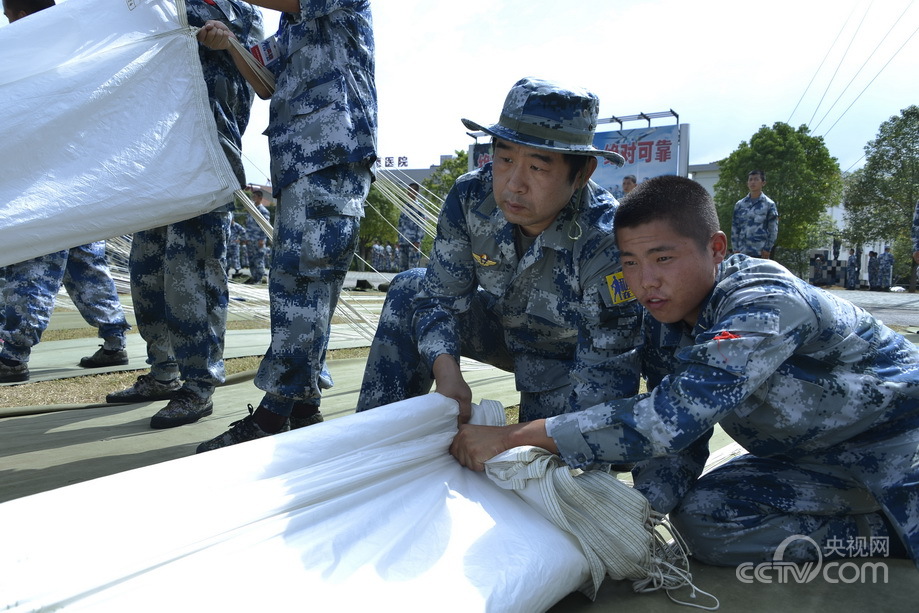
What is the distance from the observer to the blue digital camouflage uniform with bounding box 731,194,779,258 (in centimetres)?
899

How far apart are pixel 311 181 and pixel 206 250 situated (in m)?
0.63

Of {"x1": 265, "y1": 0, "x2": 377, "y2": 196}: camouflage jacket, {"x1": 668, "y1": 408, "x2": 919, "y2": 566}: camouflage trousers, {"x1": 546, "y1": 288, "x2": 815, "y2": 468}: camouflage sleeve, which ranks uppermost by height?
{"x1": 265, "y1": 0, "x2": 377, "y2": 196}: camouflage jacket

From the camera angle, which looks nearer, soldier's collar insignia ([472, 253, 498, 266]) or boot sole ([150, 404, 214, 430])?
soldier's collar insignia ([472, 253, 498, 266])

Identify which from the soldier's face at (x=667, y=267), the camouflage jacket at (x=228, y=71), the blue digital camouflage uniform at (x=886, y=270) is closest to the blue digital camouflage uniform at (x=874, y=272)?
the blue digital camouflage uniform at (x=886, y=270)

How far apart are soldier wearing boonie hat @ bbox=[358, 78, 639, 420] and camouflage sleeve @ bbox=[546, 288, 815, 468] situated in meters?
0.29

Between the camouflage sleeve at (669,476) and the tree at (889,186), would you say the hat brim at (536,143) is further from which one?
the tree at (889,186)

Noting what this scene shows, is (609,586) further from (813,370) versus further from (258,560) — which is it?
(258,560)

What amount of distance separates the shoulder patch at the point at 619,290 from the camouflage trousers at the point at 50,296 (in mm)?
2814

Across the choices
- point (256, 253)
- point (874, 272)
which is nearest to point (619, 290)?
point (256, 253)

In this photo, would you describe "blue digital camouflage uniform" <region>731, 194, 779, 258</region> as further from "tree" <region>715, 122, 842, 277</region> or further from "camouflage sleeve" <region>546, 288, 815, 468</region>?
"tree" <region>715, 122, 842, 277</region>

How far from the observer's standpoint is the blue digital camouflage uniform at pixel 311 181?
2.17m

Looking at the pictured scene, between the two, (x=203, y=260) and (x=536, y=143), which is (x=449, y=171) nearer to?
(x=203, y=260)

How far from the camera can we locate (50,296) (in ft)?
11.5

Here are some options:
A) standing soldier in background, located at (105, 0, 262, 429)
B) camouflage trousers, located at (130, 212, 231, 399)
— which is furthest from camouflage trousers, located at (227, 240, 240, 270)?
standing soldier in background, located at (105, 0, 262, 429)
